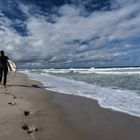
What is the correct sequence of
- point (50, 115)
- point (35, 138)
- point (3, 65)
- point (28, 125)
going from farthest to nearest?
point (3, 65) → point (50, 115) → point (28, 125) → point (35, 138)

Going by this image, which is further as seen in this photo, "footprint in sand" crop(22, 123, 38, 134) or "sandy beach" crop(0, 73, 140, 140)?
"footprint in sand" crop(22, 123, 38, 134)

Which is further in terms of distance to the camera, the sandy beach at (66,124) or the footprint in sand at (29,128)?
the footprint in sand at (29,128)

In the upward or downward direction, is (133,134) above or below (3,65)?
below

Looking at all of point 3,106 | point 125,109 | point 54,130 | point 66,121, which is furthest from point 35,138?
point 125,109

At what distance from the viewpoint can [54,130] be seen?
16.2ft

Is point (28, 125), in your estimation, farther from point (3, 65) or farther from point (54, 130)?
point (3, 65)

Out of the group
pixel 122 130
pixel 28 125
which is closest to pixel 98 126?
pixel 122 130

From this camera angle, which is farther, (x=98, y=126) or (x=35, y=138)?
(x=98, y=126)

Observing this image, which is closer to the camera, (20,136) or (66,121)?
(20,136)

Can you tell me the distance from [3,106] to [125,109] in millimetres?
3642

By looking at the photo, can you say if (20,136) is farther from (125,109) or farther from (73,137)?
(125,109)

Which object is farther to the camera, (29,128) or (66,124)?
(66,124)

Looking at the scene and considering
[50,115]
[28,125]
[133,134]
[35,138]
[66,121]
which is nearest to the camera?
[35,138]

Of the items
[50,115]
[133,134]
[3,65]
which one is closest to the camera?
[133,134]
